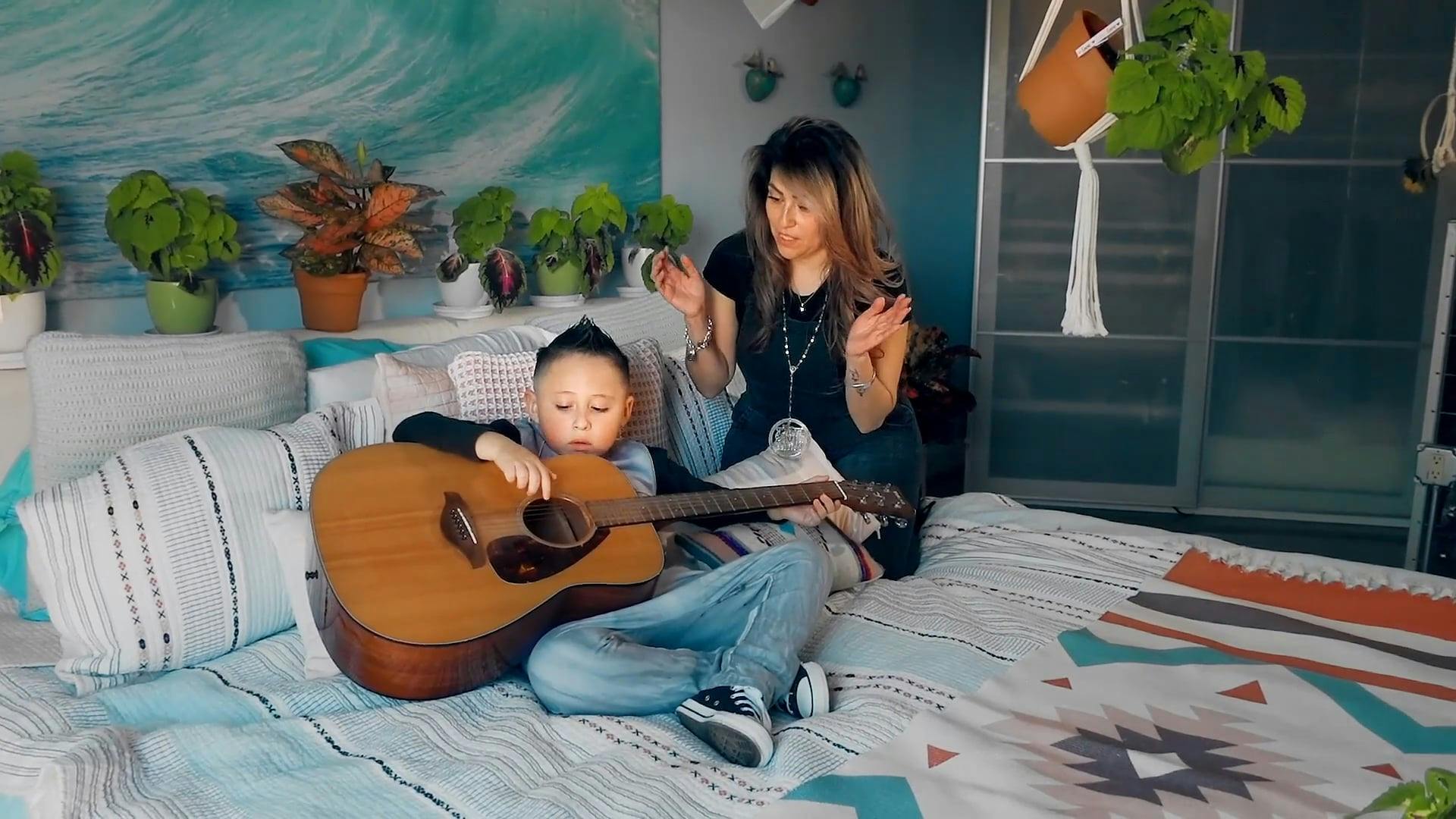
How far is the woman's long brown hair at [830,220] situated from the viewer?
6.34ft

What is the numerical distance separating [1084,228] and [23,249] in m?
1.54

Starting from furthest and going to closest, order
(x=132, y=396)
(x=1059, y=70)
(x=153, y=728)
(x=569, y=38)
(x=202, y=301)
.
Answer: (x=569, y=38), (x=202, y=301), (x=132, y=396), (x=1059, y=70), (x=153, y=728)

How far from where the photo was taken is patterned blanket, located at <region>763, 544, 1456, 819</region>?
46.7 inches

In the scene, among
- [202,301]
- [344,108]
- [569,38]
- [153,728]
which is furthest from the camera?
[569,38]

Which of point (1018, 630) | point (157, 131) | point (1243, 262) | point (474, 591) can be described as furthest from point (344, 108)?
point (1243, 262)

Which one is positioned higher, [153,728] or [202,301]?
[202,301]

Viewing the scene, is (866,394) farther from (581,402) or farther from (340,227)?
(340,227)

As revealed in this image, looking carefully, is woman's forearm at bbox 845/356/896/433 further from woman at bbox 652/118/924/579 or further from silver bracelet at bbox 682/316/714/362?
silver bracelet at bbox 682/316/714/362

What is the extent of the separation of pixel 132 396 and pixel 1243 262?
337cm

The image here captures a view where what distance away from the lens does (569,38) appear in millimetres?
2818

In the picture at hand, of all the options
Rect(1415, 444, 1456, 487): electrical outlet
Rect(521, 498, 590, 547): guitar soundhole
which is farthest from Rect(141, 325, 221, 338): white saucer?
Rect(1415, 444, 1456, 487): electrical outlet

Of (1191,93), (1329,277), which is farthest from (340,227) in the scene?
(1329,277)

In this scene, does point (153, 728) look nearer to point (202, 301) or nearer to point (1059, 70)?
point (202, 301)

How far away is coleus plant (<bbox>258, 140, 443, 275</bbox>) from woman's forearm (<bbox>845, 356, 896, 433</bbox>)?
88 cm
